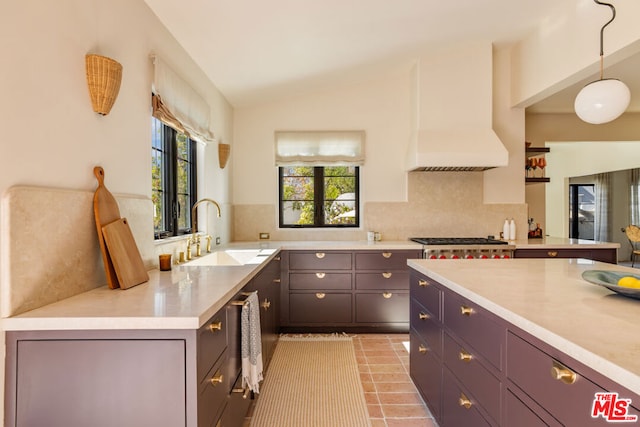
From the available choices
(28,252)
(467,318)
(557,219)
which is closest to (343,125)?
(467,318)

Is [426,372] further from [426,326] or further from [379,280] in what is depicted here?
[379,280]

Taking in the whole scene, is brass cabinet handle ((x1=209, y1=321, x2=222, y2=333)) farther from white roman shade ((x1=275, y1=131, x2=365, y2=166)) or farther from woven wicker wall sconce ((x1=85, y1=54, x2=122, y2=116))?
white roman shade ((x1=275, y1=131, x2=365, y2=166))

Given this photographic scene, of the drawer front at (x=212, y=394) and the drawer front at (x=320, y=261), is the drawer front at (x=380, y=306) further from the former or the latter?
the drawer front at (x=212, y=394)

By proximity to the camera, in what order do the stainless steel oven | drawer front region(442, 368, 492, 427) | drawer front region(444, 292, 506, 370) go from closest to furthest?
drawer front region(444, 292, 506, 370), drawer front region(442, 368, 492, 427), the stainless steel oven

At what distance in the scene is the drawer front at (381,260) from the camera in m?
3.57

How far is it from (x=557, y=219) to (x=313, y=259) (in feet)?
23.9

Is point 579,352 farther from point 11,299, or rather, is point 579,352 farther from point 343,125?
point 343,125

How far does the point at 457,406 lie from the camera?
1653 millimetres

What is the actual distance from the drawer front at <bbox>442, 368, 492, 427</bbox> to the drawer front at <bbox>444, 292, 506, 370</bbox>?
227 millimetres

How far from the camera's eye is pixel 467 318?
1.56 m

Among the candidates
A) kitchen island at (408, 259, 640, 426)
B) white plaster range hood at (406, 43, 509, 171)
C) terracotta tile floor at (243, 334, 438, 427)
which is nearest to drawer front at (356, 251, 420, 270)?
terracotta tile floor at (243, 334, 438, 427)

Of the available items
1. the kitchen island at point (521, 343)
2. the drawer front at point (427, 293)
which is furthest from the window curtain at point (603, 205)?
the drawer front at point (427, 293)

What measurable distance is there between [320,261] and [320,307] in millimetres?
455

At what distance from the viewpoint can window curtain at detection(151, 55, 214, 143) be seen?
222cm
